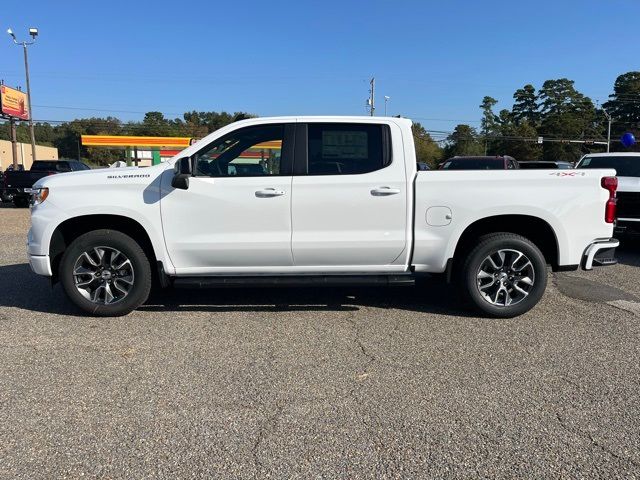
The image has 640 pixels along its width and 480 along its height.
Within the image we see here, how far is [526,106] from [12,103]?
88.9m

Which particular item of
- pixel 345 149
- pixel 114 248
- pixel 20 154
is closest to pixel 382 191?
pixel 345 149

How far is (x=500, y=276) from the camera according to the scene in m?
5.18

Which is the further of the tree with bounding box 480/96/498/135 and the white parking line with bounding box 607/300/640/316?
the tree with bounding box 480/96/498/135

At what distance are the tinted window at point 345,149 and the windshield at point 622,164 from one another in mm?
6702

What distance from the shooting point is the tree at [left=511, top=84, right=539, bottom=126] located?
99.9 metres

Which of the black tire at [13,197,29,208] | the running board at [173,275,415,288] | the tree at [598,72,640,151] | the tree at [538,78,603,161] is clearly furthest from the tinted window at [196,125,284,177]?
the tree at [598,72,640,151]

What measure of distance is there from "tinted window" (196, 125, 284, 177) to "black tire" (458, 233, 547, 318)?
2.12 metres

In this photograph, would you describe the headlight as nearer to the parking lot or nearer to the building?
the parking lot

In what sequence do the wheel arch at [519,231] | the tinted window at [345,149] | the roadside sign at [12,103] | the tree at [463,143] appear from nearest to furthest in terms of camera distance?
1. the tinted window at [345,149]
2. the wheel arch at [519,231]
3. the roadside sign at [12,103]
4. the tree at [463,143]

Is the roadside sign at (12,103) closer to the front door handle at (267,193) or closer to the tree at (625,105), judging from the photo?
the front door handle at (267,193)

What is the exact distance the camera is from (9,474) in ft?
8.67

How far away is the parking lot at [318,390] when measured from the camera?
279 centimetres

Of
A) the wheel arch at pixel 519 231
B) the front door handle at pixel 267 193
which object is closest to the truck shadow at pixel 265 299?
the wheel arch at pixel 519 231

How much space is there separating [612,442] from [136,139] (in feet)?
102
